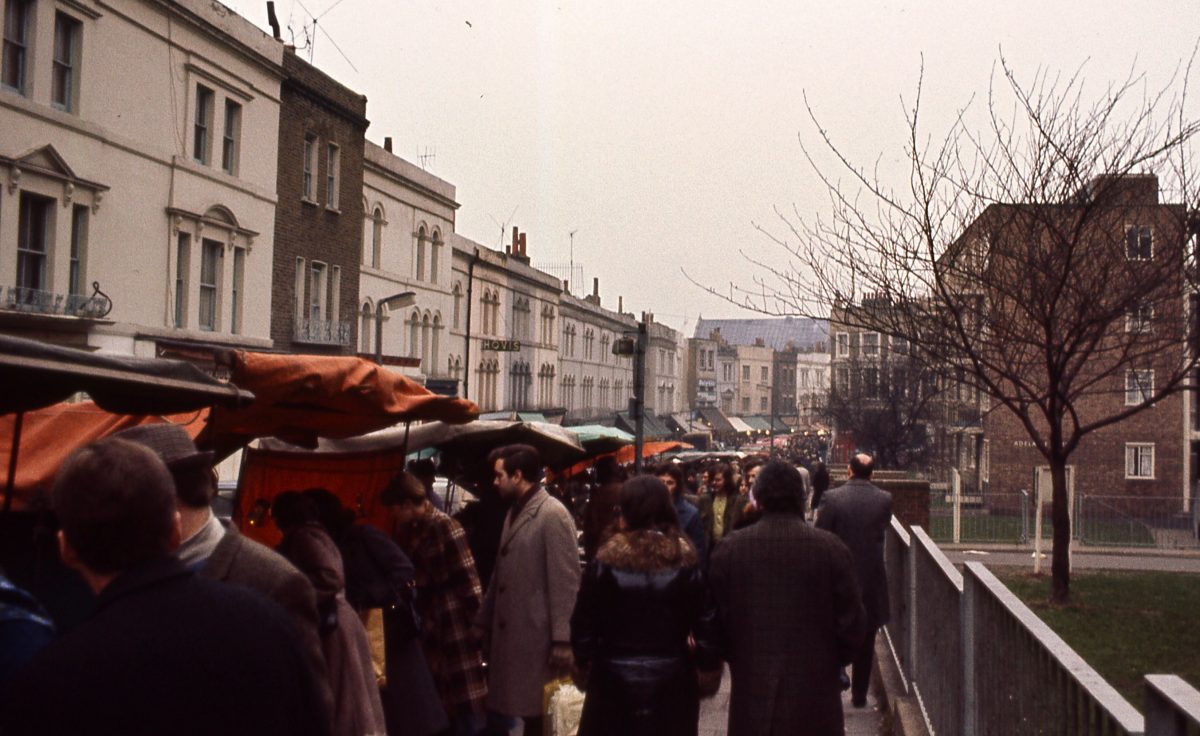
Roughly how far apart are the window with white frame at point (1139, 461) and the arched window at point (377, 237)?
2958 cm

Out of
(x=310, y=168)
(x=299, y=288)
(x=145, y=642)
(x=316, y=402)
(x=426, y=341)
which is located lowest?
(x=145, y=642)

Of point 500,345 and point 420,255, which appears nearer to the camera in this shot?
point 500,345

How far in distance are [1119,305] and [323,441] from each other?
409 inches

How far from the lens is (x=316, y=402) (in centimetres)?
689

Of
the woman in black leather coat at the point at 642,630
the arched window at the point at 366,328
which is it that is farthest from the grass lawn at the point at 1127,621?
the arched window at the point at 366,328

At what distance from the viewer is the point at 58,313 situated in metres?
21.5

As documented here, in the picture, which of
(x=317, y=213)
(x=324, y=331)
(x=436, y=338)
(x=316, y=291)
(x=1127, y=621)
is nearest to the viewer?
(x=1127, y=621)

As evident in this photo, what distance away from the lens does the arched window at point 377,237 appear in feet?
123

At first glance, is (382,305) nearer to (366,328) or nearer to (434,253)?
(366,328)

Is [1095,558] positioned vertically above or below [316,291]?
below

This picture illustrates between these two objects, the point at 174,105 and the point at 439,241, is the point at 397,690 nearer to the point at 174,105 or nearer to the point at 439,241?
the point at 174,105

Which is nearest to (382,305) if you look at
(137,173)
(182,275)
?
(182,275)

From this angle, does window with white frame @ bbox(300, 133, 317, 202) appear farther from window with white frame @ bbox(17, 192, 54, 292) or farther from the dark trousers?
the dark trousers

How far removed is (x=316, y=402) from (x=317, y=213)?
85.9 feet
